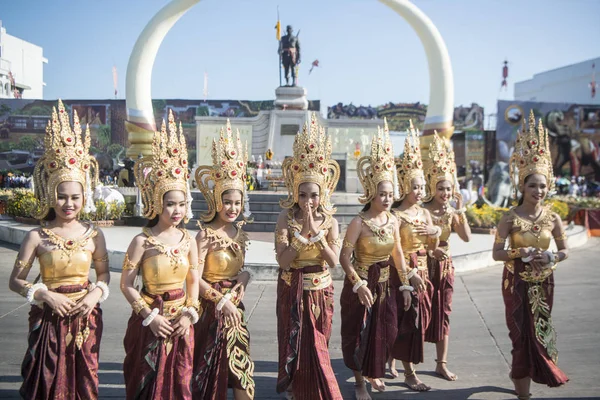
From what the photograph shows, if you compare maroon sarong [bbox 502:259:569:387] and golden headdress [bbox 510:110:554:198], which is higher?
golden headdress [bbox 510:110:554:198]

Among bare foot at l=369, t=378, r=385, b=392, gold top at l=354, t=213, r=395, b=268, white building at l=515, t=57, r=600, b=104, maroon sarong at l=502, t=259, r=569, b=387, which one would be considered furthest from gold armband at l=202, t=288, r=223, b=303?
white building at l=515, t=57, r=600, b=104

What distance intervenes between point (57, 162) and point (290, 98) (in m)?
23.6

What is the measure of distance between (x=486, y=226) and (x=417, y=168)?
950 cm

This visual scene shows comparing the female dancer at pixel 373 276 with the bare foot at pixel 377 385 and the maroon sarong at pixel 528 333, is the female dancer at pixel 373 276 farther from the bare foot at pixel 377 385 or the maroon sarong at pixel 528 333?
the maroon sarong at pixel 528 333

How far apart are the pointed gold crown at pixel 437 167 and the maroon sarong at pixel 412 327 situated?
76 cm

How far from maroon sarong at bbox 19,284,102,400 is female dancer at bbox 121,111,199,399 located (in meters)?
0.24

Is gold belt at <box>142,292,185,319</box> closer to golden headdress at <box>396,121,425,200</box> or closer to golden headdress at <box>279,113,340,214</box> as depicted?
golden headdress at <box>279,113,340,214</box>

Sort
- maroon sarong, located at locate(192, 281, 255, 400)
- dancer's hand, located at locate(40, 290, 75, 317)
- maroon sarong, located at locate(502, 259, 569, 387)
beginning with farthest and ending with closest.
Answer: maroon sarong, located at locate(502, 259, 569, 387), maroon sarong, located at locate(192, 281, 255, 400), dancer's hand, located at locate(40, 290, 75, 317)

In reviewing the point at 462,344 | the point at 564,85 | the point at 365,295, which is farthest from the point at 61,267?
the point at 564,85

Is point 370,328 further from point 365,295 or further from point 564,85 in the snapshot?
point 564,85

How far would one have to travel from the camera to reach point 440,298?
17.8 ft

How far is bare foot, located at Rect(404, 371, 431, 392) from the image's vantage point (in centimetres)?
487

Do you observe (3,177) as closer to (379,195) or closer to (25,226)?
(25,226)

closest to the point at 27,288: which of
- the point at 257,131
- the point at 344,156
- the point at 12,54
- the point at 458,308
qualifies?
the point at 458,308
